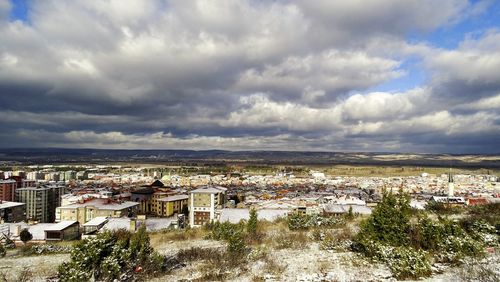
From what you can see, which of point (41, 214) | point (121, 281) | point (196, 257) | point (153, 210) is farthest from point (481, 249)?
point (41, 214)

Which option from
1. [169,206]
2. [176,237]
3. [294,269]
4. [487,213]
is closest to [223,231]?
[176,237]

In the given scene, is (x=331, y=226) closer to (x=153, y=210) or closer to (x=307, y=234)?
(x=307, y=234)

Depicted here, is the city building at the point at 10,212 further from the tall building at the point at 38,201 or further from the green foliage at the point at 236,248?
the green foliage at the point at 236,248

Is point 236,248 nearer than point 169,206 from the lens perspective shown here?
Yes

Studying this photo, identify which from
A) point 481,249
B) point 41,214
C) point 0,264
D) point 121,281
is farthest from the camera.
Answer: point 41,214

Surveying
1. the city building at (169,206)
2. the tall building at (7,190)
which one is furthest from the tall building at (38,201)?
the city building at (169,206)

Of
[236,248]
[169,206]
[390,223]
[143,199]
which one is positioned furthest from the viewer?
[143,199]

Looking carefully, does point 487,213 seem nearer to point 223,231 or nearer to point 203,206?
point 223,231
